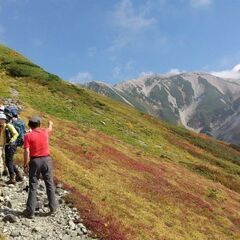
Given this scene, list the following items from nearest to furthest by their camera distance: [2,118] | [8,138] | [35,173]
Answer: [35,173] → [2,118] → [8,138]

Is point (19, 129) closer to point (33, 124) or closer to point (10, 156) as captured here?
point (10, 156)

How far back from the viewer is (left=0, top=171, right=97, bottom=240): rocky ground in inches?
752

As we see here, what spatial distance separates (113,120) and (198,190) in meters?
26.8

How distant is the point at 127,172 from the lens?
3747 centimetres

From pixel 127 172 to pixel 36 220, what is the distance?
1770cm

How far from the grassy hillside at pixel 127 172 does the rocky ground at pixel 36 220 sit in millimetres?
728

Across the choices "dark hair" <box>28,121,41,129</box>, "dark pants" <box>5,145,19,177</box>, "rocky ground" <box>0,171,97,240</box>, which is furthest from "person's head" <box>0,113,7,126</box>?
"dark hair" <box>28,121,41,129</box>

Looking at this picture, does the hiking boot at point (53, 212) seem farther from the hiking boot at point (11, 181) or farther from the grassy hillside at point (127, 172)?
the hiking boot at point (11, 181)

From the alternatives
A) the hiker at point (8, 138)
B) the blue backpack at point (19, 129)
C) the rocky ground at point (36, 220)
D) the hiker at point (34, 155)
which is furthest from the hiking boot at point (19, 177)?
the hiker at point (34, 155)

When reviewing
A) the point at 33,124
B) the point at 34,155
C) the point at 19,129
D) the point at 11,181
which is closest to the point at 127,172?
the point at 11,181

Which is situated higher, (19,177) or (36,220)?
(19,177)

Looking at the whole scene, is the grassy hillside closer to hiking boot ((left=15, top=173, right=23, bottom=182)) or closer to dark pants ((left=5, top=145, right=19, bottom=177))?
hiking boot ((left=15, top=173, right=23, bottom=182))

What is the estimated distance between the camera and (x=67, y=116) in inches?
2271

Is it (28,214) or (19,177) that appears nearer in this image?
(28,214)
